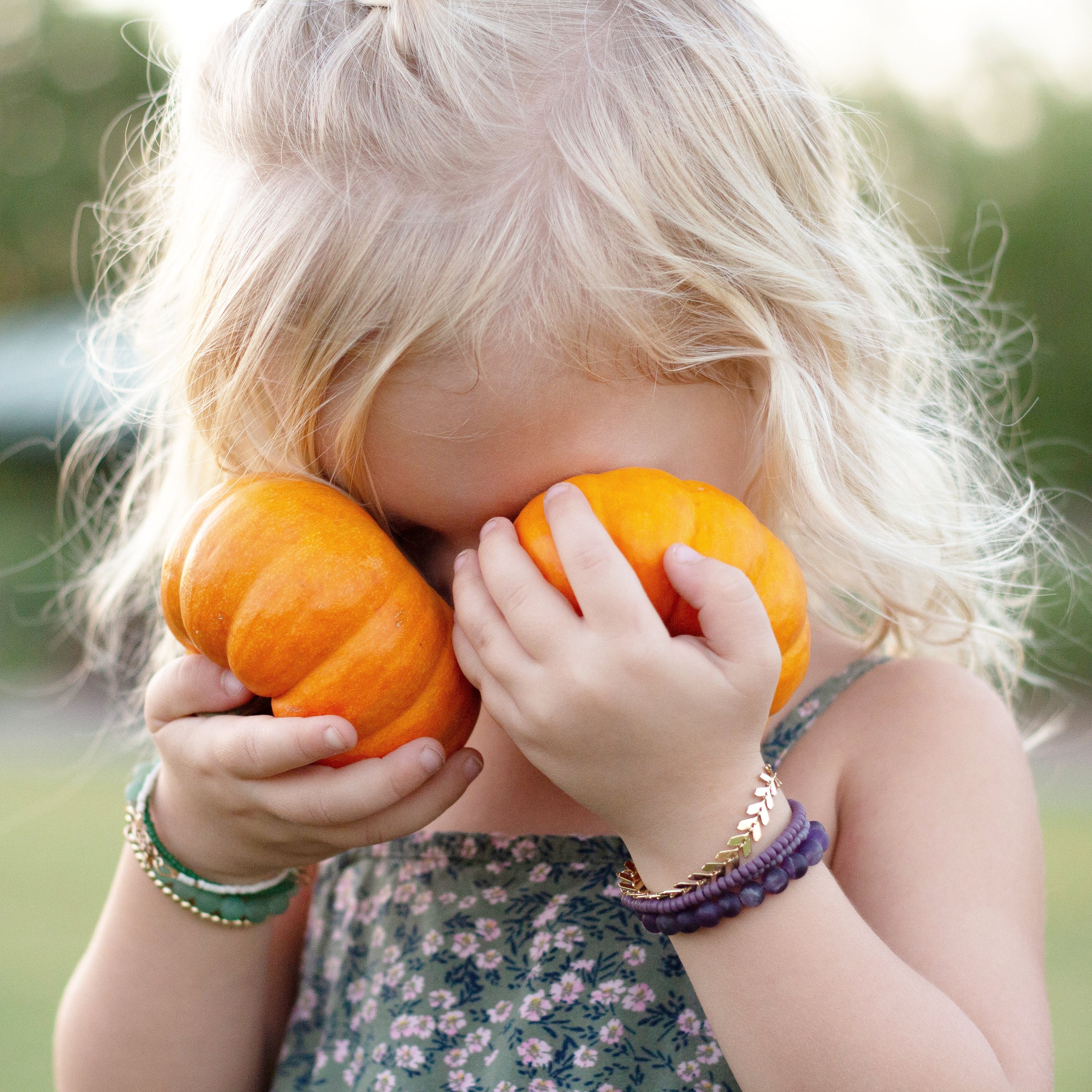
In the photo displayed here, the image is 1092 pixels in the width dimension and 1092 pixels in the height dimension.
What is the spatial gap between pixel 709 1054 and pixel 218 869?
0.78 metres

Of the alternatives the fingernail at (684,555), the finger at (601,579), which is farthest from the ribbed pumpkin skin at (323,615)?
the fingernail at (684,555)

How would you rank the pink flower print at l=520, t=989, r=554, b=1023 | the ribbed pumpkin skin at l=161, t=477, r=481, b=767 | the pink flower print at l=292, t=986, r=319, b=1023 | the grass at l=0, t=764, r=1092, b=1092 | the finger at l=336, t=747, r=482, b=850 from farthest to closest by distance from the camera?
the grass at l=0, t=764, r=1092, b=1092, the pink flower print at l=292, t=986, r=319, b=1023, the pink flower print at l=520, t=989, r=554, b=1023, the finger at l=336, t=747, r=482, b=850, the ribbed pumpkin skin at l=161, t=477, r=481, b=767

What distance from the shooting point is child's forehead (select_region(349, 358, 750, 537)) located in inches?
52.9

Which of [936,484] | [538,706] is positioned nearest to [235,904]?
[538,706]

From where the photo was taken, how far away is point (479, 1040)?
1.59 meters

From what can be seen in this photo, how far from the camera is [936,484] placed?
189 cm

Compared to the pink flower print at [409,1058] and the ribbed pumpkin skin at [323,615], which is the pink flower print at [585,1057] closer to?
the pink flower print at [409,1058]

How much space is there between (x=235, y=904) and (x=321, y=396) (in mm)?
828

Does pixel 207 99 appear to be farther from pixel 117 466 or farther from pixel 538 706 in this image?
pixel 117 466

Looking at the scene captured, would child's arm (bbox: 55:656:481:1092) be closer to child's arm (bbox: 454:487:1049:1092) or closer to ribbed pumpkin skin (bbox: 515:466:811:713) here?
child's arm (bbox: 454:487:1049:1092)

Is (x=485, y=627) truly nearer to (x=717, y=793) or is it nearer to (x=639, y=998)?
(x=717, y=793)

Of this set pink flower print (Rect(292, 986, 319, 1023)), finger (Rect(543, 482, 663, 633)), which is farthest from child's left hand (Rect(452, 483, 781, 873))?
pink flower print (Rect(292, 986, 319, 1023))

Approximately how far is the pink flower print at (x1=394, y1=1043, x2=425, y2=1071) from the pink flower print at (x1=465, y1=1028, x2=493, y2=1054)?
0.07 metres

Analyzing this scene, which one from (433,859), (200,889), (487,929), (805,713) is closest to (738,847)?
(805,713)
